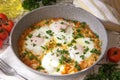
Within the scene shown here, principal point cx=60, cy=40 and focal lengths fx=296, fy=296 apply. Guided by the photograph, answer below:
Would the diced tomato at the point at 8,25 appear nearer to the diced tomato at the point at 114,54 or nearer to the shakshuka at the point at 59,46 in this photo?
the shakshuka at the point at 59,46

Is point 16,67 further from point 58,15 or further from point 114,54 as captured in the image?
point 114,54

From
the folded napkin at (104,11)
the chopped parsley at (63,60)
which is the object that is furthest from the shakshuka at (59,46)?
the folded napkin at (104,11)

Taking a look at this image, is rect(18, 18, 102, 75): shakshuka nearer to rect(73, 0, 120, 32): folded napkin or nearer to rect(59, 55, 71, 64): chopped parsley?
rect(59, 55, 71, 64): chopped parsley

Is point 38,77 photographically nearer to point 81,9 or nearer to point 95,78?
point 95,78

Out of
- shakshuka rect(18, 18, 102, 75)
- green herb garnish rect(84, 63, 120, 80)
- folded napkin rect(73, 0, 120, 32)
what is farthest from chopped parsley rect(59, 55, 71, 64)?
folded napkin rect(73, 0, 120, 32)

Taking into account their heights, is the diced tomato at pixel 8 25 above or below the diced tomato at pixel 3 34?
above

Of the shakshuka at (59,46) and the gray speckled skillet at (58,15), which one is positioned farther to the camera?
the gray speckled skillet at (58,15)
